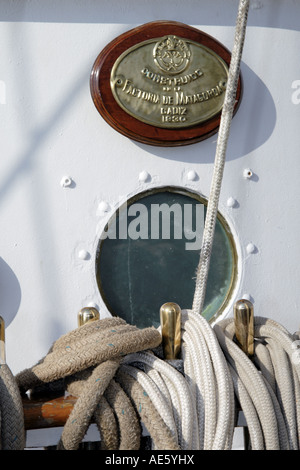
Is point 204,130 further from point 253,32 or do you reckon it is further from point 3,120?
point 3,120

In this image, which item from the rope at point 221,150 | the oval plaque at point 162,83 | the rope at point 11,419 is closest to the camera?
the rope at point 11,419

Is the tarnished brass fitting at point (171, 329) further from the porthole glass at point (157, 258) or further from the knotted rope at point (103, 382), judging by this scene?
the porthole glass at point (157, 258)

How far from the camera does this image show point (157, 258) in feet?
6.41

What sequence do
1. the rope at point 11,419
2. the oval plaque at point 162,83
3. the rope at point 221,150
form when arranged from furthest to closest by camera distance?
the oval plaque at point 162,83
the rope at point 221,150
the rope at point 11,419

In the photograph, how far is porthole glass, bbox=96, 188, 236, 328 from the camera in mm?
1925

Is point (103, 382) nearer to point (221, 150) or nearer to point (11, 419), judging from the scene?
point (11, 419)

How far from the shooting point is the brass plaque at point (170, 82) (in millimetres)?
1923

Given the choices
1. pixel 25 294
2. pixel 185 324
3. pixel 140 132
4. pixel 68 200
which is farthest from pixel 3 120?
pixel 185 324

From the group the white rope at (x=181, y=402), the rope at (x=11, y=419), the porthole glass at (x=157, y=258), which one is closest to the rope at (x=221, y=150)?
the porthole glass at (x=157, y=258)

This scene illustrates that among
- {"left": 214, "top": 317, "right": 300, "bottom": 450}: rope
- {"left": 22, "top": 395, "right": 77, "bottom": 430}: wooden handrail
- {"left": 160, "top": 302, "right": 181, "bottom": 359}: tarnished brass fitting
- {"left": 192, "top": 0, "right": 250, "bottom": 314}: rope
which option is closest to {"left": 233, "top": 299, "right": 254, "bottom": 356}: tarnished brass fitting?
{"left": 214, "top": 317, "right": 300, "bottom": 450}: rope

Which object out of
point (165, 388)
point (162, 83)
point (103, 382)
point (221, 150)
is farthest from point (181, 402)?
point (162, 83)

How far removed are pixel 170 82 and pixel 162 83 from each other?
1.1 inches

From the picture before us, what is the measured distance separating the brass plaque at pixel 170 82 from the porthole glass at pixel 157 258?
0.27 metres
